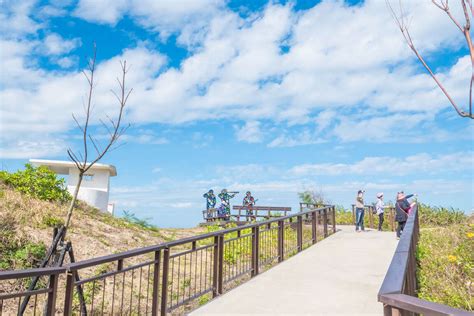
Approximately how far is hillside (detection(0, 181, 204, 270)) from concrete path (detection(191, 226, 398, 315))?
227 inches

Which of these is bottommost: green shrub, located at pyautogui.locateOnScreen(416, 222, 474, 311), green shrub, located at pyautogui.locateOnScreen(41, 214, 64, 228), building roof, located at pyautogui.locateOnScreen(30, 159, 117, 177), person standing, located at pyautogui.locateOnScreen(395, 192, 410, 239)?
green shrub, located at pyautogui.locateOnScreen(416, 222, 474, 311)

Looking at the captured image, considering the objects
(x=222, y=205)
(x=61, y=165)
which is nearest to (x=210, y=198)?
(x=222, y=205)

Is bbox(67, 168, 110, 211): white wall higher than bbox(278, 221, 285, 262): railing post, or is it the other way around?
bbox(67, 168, 110, 211): white wall

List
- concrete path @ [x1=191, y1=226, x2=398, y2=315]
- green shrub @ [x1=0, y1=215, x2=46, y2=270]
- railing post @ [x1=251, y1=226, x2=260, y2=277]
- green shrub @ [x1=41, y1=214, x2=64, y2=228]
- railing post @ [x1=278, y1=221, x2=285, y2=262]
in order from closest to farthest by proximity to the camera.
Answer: concrete path @ [x1=191, y1=226, x2=398, y2=315], railing post @ [x1=251, y1=226, x2=260, y2=277], green shrub @ [x1=0, y1=215, x2=46, y2=270], railing post @ [x1=278, y1=221, x2=285, y2=262], green shrub @ [x1=41, y1=214, x2=64, y2=228]

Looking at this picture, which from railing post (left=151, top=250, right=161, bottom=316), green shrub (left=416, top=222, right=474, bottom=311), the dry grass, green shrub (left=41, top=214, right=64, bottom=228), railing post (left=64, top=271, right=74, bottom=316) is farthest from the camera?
green shrub (left=41, top=214, right=64, bottom=228)

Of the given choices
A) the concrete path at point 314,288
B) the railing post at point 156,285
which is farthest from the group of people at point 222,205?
the railing post at point 156,285

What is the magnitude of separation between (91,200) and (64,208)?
9.62m

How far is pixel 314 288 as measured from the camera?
295 inches

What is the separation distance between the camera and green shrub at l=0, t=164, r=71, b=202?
586 inches

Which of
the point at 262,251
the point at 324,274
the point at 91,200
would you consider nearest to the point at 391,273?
the point at 324,274

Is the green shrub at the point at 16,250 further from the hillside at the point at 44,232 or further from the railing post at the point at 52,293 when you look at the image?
the railing post at the point at 52,293

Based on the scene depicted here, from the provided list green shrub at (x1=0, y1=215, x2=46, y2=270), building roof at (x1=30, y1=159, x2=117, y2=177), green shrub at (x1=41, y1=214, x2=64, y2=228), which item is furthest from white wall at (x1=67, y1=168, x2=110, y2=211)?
green shrub at (x1=0, y1=215, x2=46, y2=270)

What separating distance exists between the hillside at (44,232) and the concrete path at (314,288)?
18.9ft

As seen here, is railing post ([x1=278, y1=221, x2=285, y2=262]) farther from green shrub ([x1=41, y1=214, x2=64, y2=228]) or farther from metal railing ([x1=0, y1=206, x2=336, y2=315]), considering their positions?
green shrub ([x1=41, y1=214, x2=64, y2=228])
